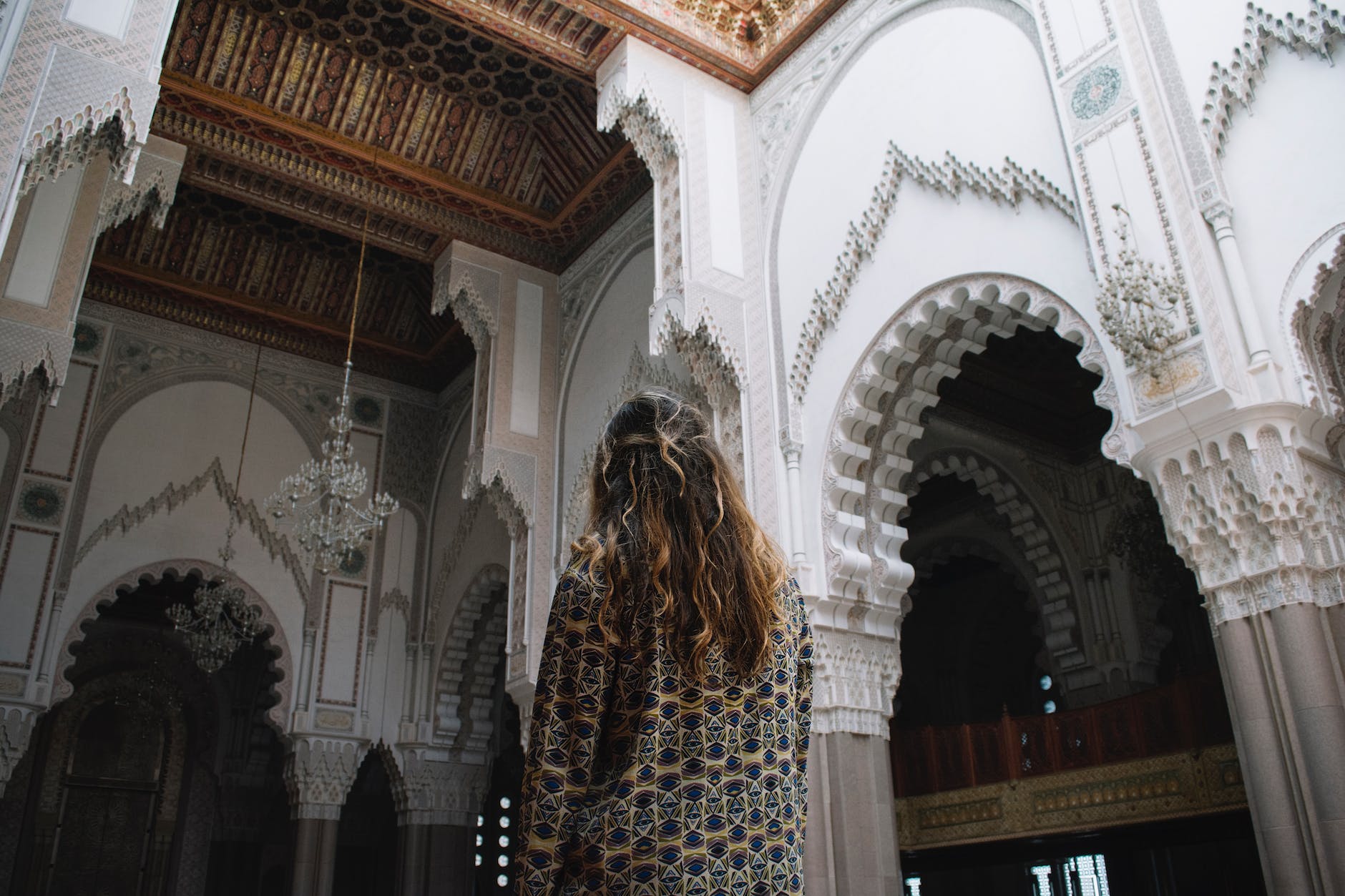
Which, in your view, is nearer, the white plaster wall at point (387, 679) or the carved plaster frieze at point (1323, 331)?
the carved plaster frieze at point (1323, 331)

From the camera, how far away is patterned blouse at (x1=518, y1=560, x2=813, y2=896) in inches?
46.8

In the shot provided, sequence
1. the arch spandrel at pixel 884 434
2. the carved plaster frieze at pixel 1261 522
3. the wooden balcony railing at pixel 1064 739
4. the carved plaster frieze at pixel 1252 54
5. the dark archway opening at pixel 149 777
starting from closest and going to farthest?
the carved plaster frieze at pixel 1261 522
the carved plaster frieze at pixel 1252 54
the arch spandrel at pixel 884 434
the wooden balcony railing at pixel 1064 739
the dark archway opening at pixel 149 777

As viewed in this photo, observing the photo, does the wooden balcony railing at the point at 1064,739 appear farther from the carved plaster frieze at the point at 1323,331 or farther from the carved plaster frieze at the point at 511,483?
the carved plaster frieze at the point at 511,483

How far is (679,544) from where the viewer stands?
1370 millimetres

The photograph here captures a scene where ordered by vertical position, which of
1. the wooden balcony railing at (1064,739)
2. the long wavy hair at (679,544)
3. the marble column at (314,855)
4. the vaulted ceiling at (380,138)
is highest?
the vaulted ceiling at (380,138)

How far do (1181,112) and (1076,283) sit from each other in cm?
83

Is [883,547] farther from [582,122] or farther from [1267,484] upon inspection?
[582,122]

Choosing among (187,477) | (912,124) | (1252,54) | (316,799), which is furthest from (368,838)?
(1252,54)

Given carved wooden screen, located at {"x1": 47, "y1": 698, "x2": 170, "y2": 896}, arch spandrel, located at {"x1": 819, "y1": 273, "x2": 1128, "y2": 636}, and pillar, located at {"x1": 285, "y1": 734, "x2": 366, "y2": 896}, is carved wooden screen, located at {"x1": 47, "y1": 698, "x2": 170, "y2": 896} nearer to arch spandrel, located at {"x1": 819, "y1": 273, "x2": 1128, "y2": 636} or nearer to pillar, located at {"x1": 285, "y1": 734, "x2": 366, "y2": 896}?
pillar, located at {"x1": 285, "y1": 734, "x2": 366, "y2": 896}

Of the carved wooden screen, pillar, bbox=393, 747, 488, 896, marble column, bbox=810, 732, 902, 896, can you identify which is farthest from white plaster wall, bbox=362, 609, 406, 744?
marble column, bbox=810, 732, 902, 896

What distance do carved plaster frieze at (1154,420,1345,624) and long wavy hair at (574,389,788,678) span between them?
3.28m

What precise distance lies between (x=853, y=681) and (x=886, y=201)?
2722mm

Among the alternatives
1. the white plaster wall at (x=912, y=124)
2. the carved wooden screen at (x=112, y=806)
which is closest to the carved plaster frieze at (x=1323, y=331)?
Answer: the white plaster wall at (x=912, y=124)

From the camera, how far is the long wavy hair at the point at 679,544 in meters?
1.31
